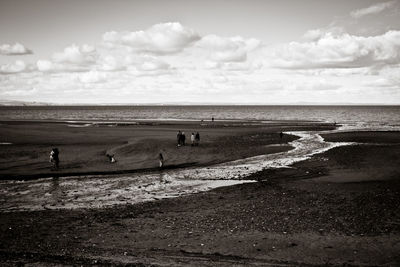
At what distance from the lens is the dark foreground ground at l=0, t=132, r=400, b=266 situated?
482 inches

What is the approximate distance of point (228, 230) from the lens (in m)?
15.0

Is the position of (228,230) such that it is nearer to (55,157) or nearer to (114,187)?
(114,187)

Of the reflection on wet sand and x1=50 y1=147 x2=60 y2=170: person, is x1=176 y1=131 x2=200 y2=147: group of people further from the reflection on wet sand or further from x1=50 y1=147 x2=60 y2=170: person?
x1=50 y1=147 x2=60 y2=170: person

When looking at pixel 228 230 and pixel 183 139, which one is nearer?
pixel 228 230

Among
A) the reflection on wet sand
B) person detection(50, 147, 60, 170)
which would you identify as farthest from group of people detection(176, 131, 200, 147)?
person detection(50, 147, 60, 170)

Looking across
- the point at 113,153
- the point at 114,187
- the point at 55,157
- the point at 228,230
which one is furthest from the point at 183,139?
the point at 228,230

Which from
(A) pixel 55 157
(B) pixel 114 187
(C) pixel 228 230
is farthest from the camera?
(A) pixel 55 157

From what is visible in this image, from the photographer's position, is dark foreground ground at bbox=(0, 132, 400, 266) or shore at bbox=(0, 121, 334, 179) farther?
shore at bbox=(0, 121, 334, 179)

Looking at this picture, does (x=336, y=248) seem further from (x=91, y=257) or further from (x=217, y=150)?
(x=217, y=150)

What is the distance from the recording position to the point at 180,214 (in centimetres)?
1742

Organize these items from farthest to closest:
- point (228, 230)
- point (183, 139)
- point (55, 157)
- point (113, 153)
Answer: point (183, 139)
point (113, 153)
point (55, 157)
point (228, 230)

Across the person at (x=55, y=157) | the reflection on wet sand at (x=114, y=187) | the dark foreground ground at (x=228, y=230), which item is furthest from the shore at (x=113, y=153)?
the dark foreground ground at (x=228, y=230)

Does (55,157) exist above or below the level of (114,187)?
above

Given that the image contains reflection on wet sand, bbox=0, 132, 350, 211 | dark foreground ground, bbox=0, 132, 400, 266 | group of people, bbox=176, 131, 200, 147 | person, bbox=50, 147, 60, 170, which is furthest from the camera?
group of people, bbox=176, 131, 200, 147
